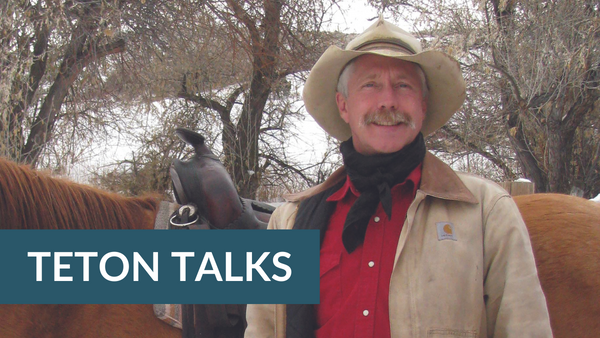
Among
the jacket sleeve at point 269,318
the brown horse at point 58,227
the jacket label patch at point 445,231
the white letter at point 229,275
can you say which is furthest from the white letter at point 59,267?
the jacket label patch at point 445,231

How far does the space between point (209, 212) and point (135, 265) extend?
0.41 m

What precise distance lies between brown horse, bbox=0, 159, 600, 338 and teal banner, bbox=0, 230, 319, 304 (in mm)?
48

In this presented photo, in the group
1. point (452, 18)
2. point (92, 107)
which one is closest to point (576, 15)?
point (452, 18)

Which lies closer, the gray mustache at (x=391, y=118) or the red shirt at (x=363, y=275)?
the red shirt at (x=363, y=275)

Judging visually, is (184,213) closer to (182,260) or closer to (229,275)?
(182,260)

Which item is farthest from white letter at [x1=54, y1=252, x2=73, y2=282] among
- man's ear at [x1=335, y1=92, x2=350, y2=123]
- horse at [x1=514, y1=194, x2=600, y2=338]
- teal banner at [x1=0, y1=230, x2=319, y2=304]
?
horse at [x1=514, y1=194, x2=600, y2=338]

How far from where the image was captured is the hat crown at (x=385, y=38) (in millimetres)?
1430

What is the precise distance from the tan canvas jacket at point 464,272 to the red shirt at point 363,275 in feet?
0.16

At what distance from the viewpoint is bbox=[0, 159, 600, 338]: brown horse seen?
74.7 inches

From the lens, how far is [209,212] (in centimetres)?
222

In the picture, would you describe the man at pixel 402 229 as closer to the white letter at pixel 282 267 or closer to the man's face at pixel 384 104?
the man's face at pixel 384 104

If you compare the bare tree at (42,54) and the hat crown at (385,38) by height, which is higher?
the bare tree at (42,54)

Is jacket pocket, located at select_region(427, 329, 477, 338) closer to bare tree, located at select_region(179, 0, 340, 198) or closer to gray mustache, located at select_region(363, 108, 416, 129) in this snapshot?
gray mustache, located at select_region(363, 108, 416, 129)

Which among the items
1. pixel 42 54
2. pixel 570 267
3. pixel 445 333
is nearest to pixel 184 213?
pixel 445 333
